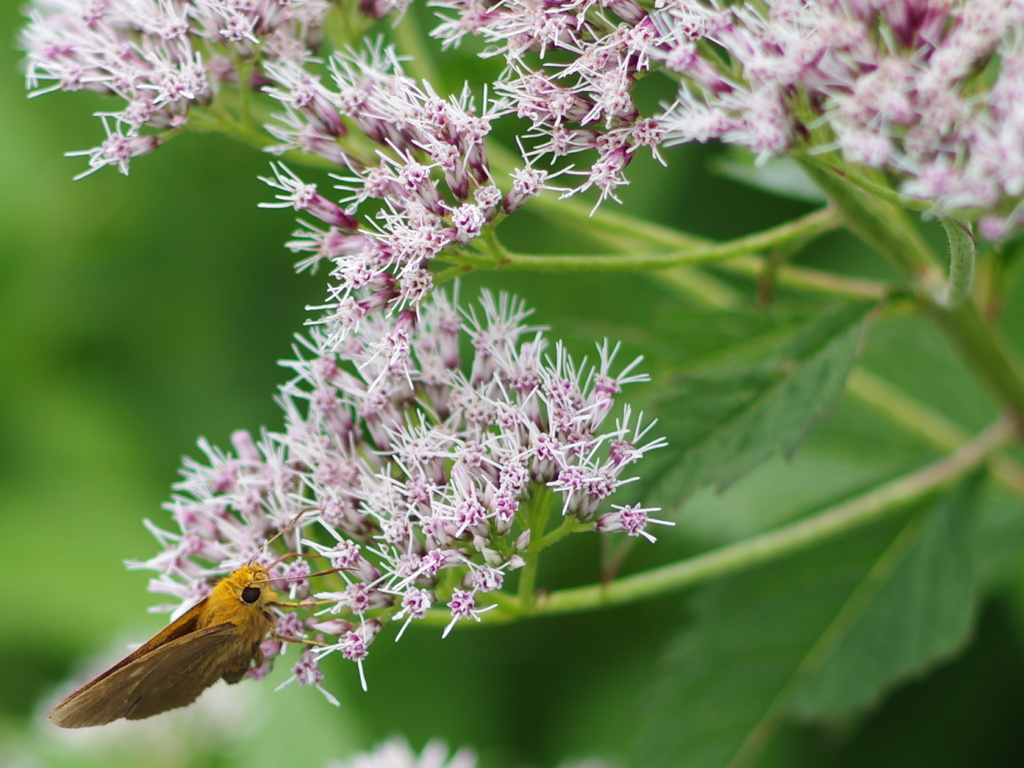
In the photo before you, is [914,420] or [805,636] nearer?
[805,636]

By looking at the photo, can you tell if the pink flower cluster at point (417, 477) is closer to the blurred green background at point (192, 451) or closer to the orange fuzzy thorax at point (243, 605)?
the orange fuzzy thorax at point (243, 605)

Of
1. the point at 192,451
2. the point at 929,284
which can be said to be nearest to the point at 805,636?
the point at 929,284

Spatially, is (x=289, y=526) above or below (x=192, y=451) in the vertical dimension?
above

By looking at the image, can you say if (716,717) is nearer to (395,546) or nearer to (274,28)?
(395,546)

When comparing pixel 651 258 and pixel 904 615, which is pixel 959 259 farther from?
pixel 904 615

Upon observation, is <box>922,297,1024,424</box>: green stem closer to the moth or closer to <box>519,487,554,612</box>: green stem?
<box>519,487,554,612</box>: green stem

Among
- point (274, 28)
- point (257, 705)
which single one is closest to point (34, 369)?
point (257, 705)

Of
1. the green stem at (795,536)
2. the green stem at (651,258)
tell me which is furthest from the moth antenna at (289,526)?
the green stem at (651,258)
